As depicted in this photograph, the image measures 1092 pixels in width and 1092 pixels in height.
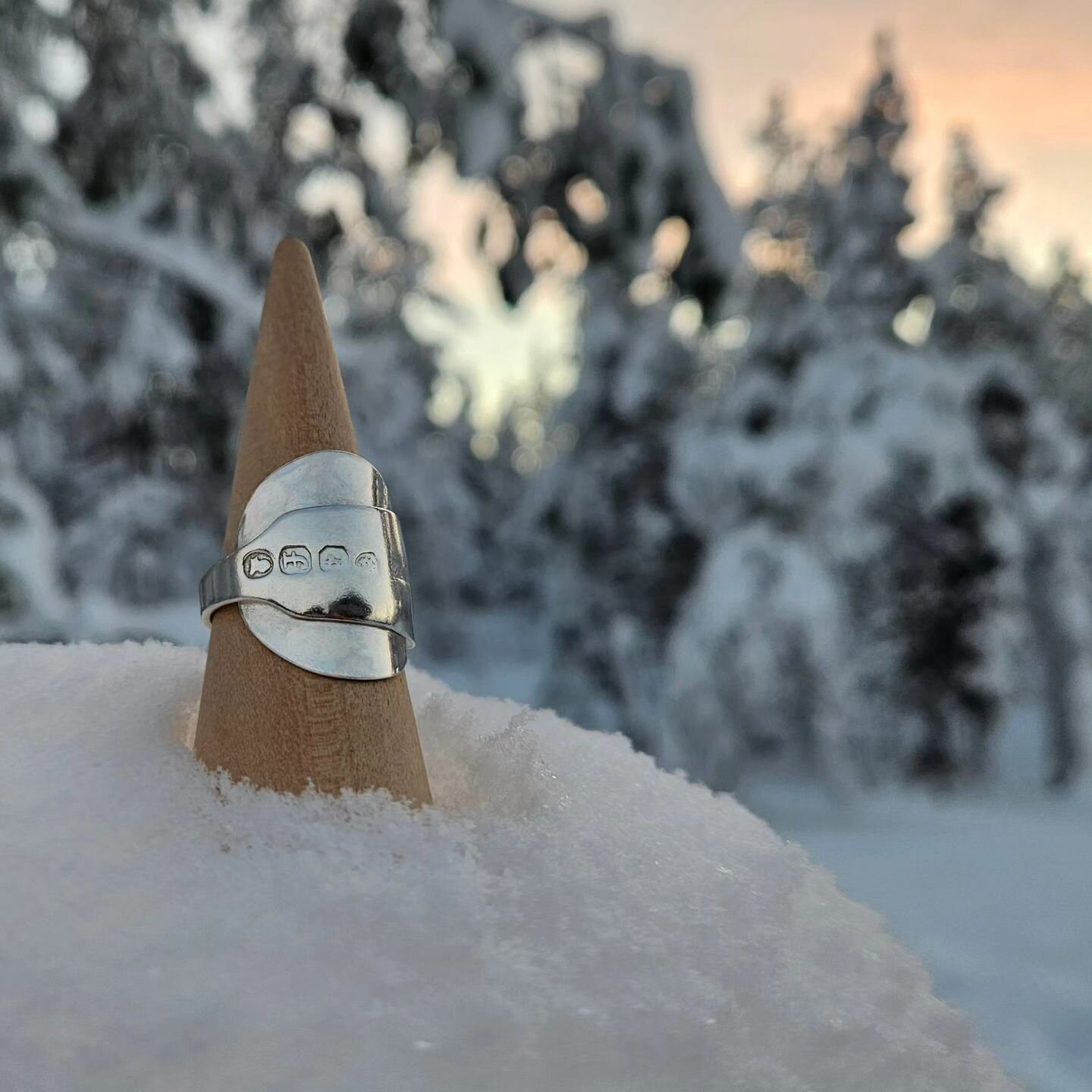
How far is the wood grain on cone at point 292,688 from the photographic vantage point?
3.57 ft

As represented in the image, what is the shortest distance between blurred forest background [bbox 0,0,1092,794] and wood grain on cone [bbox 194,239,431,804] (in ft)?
9.97

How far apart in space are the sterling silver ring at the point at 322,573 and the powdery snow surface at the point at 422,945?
148 millimetres

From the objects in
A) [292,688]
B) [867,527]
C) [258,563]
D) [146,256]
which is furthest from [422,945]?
[867,527]

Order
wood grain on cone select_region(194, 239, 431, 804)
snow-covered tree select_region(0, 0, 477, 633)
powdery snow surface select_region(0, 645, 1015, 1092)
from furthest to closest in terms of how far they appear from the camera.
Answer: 1. snow-covered tree select_region(0, 0, 477, 633)
2. wood grain on cone select_region(194, 239, 431, 804)
3. powdery snow surface select_region(0, 645, 1015, 1092)

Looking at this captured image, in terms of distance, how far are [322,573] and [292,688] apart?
120 mm

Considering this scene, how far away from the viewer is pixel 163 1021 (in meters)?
0.82

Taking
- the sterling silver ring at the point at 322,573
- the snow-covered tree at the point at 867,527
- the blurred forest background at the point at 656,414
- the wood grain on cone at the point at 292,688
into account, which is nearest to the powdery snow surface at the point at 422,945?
the wood grain on cone at the point at 292,688

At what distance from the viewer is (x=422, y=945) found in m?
0.89

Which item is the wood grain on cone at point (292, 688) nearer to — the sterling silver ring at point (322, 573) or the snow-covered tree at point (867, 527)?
the sterling silver ring at point (322, 573)

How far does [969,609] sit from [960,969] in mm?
6058

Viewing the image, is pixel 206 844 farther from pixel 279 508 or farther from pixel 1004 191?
pixel 1004 191

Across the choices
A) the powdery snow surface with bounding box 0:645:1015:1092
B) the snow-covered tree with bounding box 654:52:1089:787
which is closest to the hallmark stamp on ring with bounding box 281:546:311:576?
the powdery snow surface with bounding box 0:645:1015:1092

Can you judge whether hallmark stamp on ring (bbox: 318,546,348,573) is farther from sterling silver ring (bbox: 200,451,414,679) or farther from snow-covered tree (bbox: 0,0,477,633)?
snow-covered tree (bbox: 0,0,477,633)

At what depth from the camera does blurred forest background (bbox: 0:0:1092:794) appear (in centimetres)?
514
